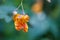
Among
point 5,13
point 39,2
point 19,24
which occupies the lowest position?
point 19,24

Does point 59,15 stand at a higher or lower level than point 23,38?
higher

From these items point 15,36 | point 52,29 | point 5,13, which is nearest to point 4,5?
point 5,13

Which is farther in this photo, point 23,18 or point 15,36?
point 15,36

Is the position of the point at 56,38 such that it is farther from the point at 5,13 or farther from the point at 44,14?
the point at 5,13

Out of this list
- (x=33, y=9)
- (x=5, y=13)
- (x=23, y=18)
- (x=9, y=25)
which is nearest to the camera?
(x=23, y=18)

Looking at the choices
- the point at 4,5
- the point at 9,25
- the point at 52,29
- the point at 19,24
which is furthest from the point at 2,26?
the point at 19,24

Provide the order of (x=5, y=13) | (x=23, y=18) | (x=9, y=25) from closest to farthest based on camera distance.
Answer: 1. (x=23, y=18)
2. (x=5, y=13)
3. (x=9, y=25)

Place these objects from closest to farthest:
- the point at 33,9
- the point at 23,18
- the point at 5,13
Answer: the point at 23,18 < the point at 5,13 < the point at 33,9

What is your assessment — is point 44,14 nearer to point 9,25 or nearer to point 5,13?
point 9,25

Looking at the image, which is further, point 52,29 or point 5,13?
point 52,29
